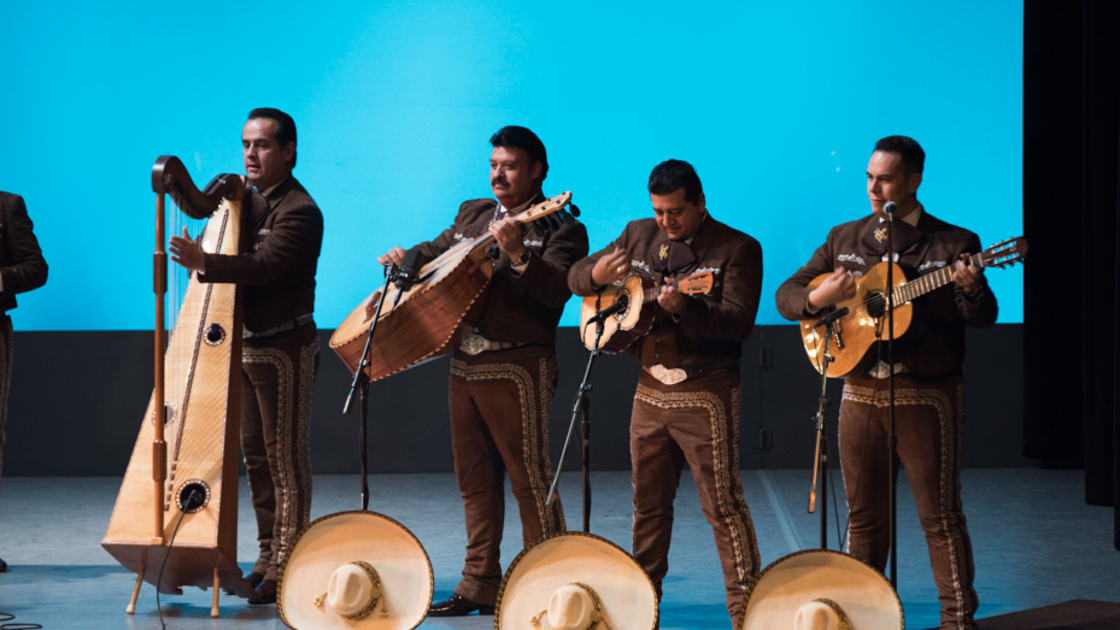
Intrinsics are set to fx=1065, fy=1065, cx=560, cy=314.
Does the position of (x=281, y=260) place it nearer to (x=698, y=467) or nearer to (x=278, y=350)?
(x=278, y=350)

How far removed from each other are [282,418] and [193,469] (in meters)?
0.38

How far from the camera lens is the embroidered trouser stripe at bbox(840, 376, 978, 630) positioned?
302cm

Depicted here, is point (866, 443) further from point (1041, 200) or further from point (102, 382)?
point (102, 382)

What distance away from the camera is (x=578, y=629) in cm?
273

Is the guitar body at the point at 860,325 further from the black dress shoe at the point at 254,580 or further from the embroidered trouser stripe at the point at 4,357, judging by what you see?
the embroidered trouser stripe at the point at 4,357

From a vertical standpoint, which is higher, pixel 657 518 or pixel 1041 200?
pixel 1041 200

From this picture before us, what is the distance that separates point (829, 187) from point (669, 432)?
321cm

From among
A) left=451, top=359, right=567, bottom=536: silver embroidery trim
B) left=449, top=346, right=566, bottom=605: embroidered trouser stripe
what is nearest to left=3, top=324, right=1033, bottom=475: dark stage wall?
left=449, top=346, right=566, bottom=605: embroidered trouser stripe

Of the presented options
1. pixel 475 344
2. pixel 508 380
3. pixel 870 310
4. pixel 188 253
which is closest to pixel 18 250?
pixel 188 253

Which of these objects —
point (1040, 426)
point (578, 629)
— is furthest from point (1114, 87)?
point (578, 629)

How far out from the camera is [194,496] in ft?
10.6

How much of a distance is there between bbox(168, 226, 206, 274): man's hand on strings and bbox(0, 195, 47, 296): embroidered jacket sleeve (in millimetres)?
1083

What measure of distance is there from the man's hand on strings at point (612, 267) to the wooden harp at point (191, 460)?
1166 mm

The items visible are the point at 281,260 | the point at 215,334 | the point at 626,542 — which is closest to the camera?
the point at 215,334
